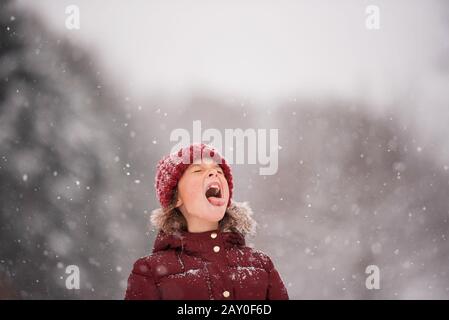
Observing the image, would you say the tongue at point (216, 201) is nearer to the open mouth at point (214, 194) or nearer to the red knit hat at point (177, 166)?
the open mouth at point (214, 194)

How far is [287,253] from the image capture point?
25.9ft

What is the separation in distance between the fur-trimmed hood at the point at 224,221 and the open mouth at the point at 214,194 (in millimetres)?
135

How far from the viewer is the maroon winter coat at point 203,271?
200 cm

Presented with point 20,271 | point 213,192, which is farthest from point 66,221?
point 213,192

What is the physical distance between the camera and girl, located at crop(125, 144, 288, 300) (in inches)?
79.4

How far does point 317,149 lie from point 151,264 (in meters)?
6.97

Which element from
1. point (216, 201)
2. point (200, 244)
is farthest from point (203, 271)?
point (216, 201)

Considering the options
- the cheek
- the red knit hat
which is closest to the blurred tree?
the red knit hat

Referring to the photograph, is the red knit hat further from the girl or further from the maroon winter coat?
the maroon winter coat

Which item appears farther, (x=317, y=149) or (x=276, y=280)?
(x=317, y=149)

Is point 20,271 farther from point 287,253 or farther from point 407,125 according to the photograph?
point 407,125

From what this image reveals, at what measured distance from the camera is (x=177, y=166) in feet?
7.52

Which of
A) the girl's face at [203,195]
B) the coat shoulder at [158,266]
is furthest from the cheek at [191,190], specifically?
the coat shoulder at [158,266]

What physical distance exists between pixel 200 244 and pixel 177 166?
0.40 metres
